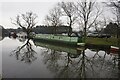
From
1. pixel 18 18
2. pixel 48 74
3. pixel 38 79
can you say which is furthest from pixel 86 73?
pixel 18 18

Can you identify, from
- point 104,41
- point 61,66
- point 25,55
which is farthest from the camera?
point 104,41

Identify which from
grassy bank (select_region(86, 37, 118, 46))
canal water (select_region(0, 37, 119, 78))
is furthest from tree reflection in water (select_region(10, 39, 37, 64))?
grassy bank (select_region(86, 37, 118, 46))

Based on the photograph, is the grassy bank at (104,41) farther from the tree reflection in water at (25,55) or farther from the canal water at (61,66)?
the canal water at (61,66)

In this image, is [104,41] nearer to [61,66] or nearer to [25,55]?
[25,55]

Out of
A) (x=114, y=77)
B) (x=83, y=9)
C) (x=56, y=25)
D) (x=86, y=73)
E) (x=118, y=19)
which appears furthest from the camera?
(x=56, y=25)

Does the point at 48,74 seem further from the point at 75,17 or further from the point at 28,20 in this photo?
the point at 28,20

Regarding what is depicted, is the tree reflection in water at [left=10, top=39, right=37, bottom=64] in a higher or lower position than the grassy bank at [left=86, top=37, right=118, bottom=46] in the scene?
lower

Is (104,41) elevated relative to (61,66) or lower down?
elevated

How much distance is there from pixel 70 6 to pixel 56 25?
606 inches

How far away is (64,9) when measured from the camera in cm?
6219

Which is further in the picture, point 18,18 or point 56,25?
point 18,18

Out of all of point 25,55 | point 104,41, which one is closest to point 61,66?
point 25,55

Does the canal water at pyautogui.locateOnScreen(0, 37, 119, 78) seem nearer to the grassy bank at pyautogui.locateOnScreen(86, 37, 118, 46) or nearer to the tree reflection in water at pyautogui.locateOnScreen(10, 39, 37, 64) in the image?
the tree reflection in water at pyautogui.locateOnScreen(10, 39, 37, 64)

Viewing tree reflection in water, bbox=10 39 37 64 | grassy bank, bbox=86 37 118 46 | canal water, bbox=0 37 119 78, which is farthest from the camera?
grassy bank, bbox=86 37 118 46
